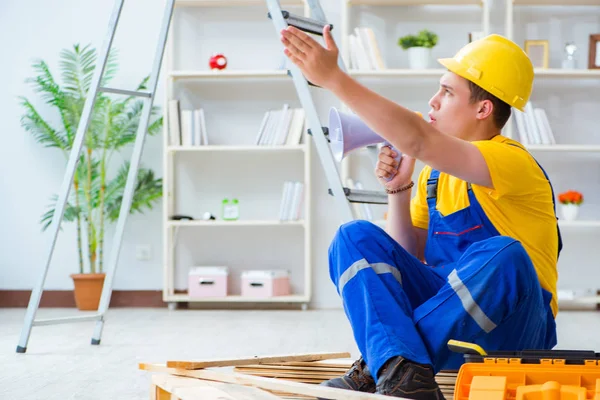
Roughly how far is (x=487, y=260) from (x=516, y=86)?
48 cm

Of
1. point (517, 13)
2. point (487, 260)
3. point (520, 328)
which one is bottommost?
point (520, 328)

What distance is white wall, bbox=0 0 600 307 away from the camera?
5551 mm

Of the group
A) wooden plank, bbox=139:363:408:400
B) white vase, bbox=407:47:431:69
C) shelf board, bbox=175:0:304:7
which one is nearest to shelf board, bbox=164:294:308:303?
white vase, bbox=407:47:431:69

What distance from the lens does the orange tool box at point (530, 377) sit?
53.9 inches

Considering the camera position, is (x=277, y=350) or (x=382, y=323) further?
(x=277, y=350)

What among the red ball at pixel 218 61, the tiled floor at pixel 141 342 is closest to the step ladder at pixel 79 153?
the tiled floor at pixel 141 342

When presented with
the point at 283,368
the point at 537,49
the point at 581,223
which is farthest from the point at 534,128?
the point at 283,368

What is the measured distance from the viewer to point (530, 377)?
143 centimetres

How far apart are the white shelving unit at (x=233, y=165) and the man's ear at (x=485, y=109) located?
3640 millimetres

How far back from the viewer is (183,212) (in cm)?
564

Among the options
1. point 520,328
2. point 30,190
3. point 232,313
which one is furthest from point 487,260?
point 30,190

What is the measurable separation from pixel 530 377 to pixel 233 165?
4.35 meters

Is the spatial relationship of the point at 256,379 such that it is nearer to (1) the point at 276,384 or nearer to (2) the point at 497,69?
(1) the point at 276,384

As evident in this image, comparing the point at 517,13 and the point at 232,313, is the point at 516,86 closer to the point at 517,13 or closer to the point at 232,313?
the point at 232,313
